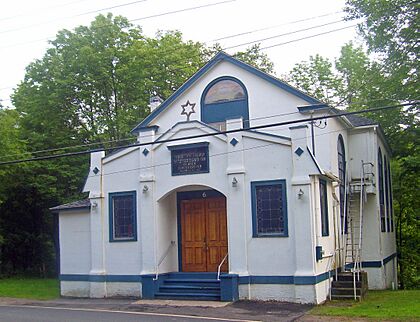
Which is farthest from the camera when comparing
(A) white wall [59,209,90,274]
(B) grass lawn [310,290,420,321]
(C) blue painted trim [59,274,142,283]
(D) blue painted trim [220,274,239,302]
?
(A) white wall [59,209,90,274]

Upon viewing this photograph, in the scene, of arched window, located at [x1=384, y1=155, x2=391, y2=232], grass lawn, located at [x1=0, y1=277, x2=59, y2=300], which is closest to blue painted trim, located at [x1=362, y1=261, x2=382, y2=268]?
arched window, located at [x1=384, y1=155, x2=391, y2=232]

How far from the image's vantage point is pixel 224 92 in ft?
69.2

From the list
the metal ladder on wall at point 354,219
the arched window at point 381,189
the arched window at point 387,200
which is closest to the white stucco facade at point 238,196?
the metal ladder on wall at point 354,219

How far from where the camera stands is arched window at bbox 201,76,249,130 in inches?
818

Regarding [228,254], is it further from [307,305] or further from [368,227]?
[368,227]

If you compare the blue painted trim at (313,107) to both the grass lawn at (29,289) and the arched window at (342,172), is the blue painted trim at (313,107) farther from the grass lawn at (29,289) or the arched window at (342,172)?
the grass lawn at (29,289)

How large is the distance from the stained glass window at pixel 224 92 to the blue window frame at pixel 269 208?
398 cm

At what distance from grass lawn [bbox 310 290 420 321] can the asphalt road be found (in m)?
2.86

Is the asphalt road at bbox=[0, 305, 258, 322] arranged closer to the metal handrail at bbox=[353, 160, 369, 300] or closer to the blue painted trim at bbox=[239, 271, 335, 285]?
the blue painted trim at bbox=[239, 271, 335, 285]

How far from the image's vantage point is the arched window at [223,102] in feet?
68.1

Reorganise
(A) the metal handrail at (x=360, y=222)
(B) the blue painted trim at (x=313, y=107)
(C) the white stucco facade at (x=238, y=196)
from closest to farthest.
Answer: (C) the white stucco facade at (x=238, y=196) → (A) the metal handrail at (x=360, y=222) → (B) the blue painted trim at (x=313, y=107)

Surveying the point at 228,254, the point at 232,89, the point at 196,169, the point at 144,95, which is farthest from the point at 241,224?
the point at 144,95

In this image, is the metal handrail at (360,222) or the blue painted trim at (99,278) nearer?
the metal handrail at (360,222)

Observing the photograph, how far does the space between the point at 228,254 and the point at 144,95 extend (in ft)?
49.2
